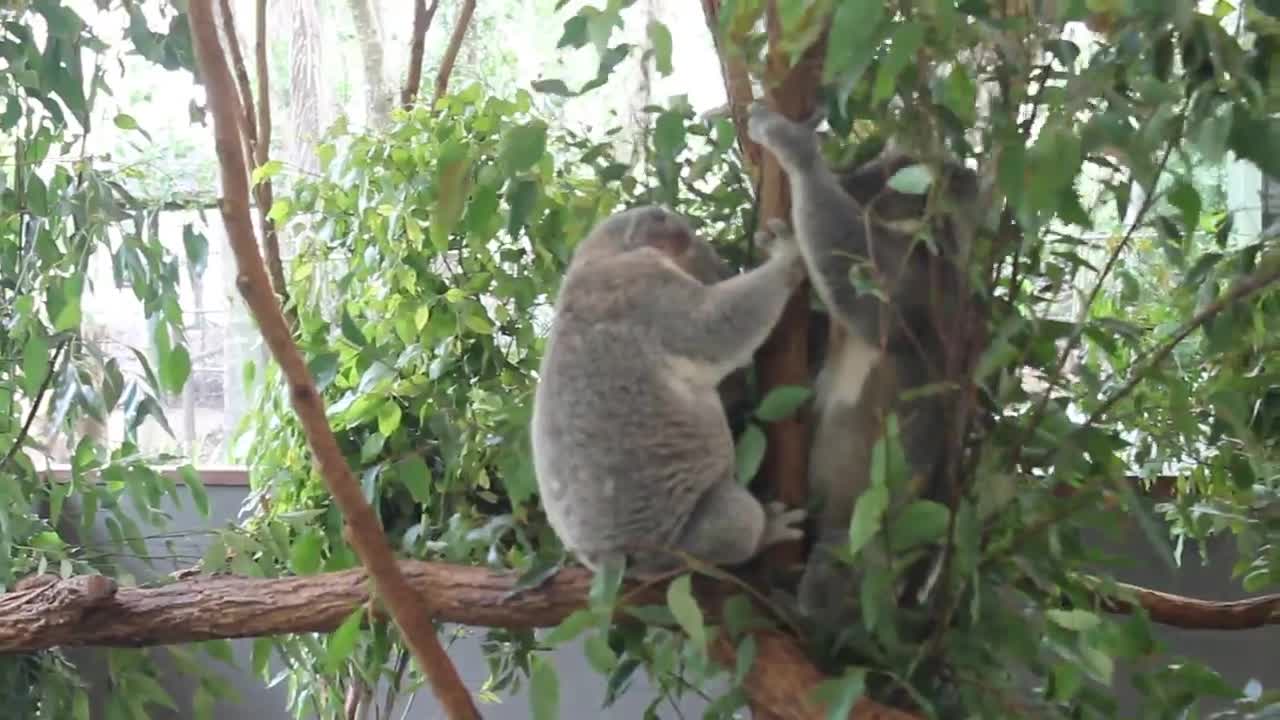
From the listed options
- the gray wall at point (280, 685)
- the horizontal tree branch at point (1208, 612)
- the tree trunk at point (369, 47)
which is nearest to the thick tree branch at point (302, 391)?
the horizontal tree branch at point (1208, 612)

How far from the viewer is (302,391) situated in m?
1.12

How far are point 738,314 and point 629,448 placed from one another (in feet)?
0.70

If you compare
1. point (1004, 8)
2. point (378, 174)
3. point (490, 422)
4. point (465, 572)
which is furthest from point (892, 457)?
point (378, 174)

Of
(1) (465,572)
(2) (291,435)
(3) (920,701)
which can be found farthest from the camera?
(2) (291,435)

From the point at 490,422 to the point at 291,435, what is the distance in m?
0.50

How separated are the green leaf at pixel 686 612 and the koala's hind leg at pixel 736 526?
28 centimetres

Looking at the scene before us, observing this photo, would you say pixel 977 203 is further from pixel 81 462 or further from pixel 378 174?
pixel 81 462

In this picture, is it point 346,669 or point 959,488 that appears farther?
point 346,669

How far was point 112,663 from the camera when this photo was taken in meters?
1.78

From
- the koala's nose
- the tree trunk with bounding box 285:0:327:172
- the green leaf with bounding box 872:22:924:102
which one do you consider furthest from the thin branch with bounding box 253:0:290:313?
→ the green leaf with bounding box 872:22:924:102

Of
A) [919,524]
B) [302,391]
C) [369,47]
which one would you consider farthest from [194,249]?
[369,47]

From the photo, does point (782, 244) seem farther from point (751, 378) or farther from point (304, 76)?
point (304, 76)

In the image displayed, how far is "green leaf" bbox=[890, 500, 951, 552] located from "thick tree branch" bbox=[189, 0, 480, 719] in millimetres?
533

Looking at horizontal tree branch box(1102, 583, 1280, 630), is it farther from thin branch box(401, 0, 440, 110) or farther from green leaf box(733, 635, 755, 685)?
thin branch box(401, 0, 440, 110)
